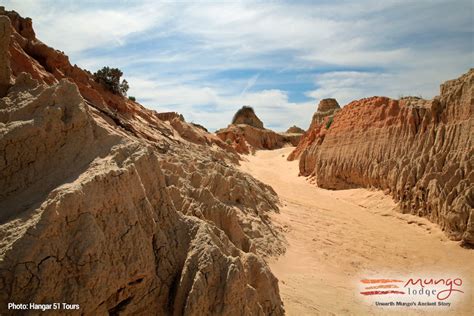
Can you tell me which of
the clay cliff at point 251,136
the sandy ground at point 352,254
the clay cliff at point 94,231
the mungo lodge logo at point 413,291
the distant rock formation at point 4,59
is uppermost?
the clay cliff at point 251,136

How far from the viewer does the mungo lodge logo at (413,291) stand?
711 centimetres

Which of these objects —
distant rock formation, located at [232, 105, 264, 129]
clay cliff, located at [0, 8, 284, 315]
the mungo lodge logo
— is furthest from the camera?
distant rock formation, located at [232, 105, 264, 129]

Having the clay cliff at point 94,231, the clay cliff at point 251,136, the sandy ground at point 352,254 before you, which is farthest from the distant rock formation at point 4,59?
the clay cliff at point 251,136

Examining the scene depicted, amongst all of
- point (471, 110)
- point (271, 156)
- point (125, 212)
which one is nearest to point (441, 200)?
point (471, 110)

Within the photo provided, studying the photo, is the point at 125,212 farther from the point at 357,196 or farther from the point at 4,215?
the point at 357,196

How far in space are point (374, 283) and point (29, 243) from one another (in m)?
6.58

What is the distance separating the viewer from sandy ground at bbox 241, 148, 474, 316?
263 inches

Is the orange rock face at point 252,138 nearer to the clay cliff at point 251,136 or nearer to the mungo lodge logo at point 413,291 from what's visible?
the clay cliff at point 251,136

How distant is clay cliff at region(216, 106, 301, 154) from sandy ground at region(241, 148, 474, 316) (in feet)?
66.2

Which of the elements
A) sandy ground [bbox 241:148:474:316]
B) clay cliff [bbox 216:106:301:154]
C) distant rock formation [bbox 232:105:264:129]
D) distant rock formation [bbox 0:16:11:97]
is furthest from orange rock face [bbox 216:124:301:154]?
distant rock formation [bbox 0:16:11:97]

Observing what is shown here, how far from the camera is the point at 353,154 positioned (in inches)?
698

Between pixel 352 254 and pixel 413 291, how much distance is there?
5.83 feet

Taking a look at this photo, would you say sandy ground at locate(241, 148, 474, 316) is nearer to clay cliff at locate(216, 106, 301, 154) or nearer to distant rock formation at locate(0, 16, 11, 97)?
distant rock formation at locate(0, 16, 11, 97)

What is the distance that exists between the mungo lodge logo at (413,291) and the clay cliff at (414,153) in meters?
2.69
